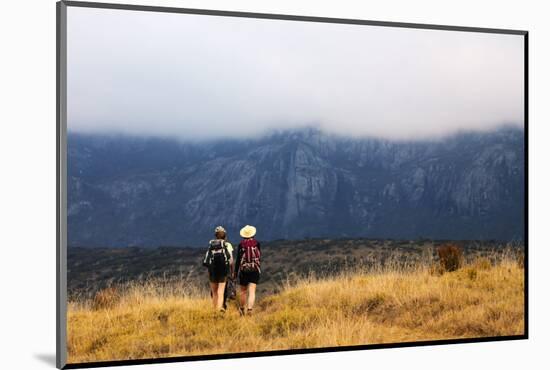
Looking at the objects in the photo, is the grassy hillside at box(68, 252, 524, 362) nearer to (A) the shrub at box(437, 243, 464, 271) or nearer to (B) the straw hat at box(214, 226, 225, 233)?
(A) the shrub at box(437, 243, 464, 271)

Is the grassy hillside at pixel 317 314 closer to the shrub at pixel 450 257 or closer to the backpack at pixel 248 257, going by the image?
Result: the shrub at pixel 450 257

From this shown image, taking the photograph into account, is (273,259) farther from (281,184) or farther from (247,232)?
(281,184)

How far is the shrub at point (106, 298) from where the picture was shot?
498 inches

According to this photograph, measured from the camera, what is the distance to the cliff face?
12.8 m

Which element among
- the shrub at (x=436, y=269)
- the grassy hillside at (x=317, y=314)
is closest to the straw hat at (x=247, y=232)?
the grassy hillside at (x=317, y=314)

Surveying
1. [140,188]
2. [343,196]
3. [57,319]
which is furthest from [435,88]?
[57,319]

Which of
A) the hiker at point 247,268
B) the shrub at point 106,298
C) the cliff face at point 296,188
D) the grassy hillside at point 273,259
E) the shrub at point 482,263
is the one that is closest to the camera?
the grassy hillside at point 273,259

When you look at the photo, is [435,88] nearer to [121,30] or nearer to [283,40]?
[283,40]

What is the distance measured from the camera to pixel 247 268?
13.2m

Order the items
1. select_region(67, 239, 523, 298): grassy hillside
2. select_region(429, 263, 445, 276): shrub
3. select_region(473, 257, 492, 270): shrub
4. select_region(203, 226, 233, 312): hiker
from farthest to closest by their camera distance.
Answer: select_region(473, 257, 492, 270): shrub → select_region(429, 263, 445, 276): shrub → select_region(203, 226, 233, 312): hiker → select_region(67, 239, 523, 298): grassy hillside

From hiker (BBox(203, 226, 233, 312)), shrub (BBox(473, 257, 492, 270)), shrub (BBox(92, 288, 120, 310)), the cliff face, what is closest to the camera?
shrub (BBox(92, 288, 120, 310))

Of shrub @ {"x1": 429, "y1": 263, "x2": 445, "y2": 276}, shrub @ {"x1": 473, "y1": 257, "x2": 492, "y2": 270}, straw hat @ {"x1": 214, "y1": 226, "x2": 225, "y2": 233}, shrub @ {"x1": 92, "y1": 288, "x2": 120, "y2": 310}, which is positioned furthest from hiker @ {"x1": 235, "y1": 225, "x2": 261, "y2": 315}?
shrub @ {"x1": 473, "y1": 257, "x2": 492, "y2": 270}

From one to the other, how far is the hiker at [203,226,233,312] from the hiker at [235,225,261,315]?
0.18 metres

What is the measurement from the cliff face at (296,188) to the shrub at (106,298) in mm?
618
